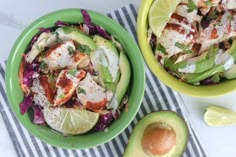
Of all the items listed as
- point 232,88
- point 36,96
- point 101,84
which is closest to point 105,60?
point 101,84

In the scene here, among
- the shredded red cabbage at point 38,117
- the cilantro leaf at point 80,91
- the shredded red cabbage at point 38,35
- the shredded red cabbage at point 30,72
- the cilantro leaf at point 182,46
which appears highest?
the shredded red cabbage at point 38,35

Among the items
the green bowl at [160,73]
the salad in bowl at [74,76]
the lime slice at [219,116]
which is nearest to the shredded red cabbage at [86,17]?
→ the salad in bowl at [74,76]

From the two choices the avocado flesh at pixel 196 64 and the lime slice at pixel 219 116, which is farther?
the lime slice at pixel 219 116

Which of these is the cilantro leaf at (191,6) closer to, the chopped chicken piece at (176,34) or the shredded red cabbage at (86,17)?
the chopped chicken piece at (176,34)

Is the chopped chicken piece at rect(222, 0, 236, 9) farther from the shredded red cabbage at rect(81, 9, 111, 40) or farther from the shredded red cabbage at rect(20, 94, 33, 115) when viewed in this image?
the shredded red cabbage at rect(20, 94, 33, 115)

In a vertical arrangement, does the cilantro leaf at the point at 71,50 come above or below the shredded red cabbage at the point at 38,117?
above

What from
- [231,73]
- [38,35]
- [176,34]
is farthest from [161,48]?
[38,35]
